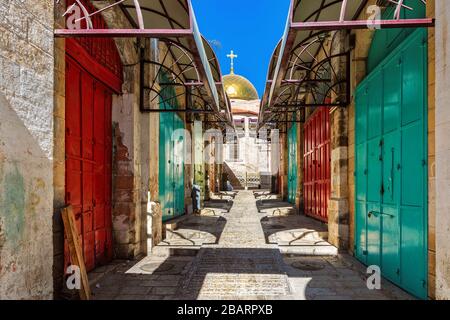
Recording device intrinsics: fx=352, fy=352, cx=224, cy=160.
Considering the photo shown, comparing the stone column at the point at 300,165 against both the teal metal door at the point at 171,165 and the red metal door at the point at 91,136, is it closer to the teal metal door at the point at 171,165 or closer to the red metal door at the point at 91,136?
the teal metal door at the point at 171,165

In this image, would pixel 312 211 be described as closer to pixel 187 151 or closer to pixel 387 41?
pixel 187 151

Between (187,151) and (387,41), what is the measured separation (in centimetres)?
779

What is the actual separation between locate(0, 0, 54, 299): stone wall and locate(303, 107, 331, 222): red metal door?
637 cm

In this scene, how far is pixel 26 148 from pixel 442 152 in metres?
3.63

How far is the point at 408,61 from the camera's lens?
4.11m

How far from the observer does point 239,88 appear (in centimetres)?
3478

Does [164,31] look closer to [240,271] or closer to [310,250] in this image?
[240,271]

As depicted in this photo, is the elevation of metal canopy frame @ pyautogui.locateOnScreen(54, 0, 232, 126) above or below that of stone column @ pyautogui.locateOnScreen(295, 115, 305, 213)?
above

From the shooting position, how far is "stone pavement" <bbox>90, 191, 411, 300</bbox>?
14.4 feet

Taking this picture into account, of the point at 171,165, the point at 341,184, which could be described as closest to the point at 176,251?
the point at 341,184

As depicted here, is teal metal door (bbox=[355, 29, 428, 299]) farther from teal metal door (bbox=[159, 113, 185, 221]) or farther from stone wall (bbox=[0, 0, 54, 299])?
teal metal door (bbox=[159, 113, 185, 221])

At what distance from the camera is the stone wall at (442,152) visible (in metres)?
3.08

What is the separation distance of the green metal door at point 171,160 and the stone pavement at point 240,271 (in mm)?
1335

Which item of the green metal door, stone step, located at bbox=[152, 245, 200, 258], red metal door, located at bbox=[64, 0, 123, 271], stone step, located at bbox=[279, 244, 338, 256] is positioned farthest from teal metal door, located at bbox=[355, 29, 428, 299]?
the green metal door
